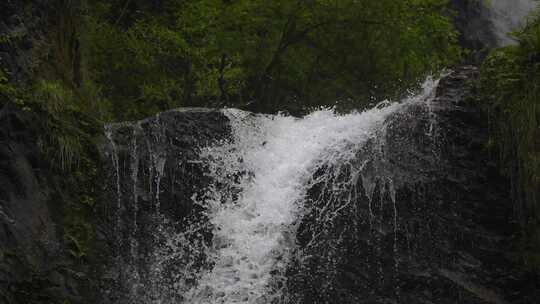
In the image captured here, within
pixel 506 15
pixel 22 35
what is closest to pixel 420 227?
pixel 22 35

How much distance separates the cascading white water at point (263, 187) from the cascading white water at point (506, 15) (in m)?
9.25

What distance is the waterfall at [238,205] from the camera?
21.8 ft

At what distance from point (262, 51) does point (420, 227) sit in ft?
23.9

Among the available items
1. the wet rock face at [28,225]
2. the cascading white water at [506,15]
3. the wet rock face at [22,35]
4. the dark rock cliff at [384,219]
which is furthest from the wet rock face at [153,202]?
the cascading white water at [506,15]

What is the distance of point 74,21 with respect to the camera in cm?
937

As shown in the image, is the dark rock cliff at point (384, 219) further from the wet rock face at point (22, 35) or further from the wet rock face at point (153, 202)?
the wet rock face at point (22, 35)

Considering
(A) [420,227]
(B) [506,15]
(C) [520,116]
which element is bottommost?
(A) [420,227]

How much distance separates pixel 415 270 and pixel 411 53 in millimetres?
7542

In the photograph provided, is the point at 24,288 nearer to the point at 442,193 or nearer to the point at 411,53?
the point at 442,193

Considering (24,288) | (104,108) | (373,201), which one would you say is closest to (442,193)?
(373,201)

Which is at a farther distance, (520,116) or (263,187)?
(263,187)

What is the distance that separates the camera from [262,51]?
1315 centimetres

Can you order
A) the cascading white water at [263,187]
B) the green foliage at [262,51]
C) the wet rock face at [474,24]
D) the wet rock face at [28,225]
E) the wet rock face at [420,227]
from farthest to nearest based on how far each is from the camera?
the wet rock face at [474,24]
the green foliage at [262,51]
the cascading white water at [263,187]
the wet rock face at [420,227]
the wet rock face at [28,225]

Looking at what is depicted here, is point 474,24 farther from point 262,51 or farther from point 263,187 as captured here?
point 263,187
